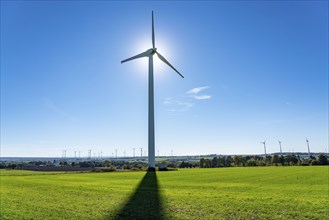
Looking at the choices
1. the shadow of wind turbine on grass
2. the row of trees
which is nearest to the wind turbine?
the shadow of wind turbine on grass

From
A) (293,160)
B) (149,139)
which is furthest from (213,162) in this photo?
(149,139)

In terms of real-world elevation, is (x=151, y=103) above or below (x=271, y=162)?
above

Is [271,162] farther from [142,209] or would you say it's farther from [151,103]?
[142,209]

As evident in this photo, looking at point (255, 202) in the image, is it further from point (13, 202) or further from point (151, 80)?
point (151, 80)

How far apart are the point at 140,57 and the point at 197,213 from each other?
7265 centimetres

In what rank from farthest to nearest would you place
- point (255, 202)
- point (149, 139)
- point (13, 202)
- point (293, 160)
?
point (293, 160)
point (149, 139)
point (13, 202)
point (255, 202)

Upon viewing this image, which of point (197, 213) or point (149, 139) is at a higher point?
point (149, 139)

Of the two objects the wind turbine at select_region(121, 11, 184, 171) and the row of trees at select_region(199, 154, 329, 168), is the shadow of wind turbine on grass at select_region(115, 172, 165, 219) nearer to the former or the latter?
the wind turbine at select_region(121, 11, 184, 171)

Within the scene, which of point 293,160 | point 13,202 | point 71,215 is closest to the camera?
point 71,215

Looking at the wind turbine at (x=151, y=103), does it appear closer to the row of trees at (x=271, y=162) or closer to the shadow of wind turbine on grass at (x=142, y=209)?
the shadow of wind turbine on grass at (x=142, y=209)

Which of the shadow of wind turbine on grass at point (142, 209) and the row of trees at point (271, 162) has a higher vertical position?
the row of trees at point (271, 162)

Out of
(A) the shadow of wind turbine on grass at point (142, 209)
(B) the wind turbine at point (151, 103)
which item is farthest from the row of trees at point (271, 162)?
(A) the shadow of wind turbine on grass at point (142, 209)

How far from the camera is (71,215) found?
70.8 ft

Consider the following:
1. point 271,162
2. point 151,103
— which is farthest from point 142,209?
point 271,162
